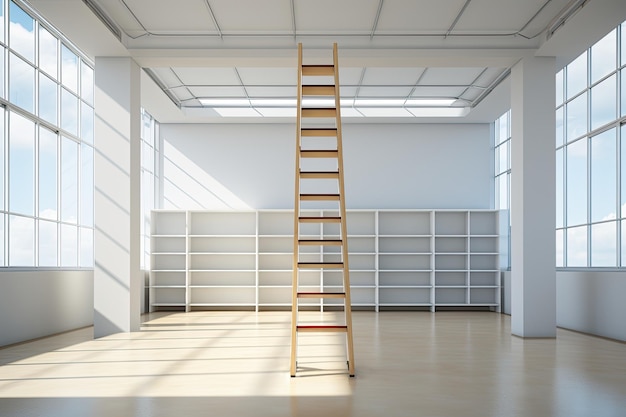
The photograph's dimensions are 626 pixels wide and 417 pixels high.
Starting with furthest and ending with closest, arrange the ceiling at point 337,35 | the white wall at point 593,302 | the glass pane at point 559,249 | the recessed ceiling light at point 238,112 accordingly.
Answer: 1. the recessed ceiling light at point 238,112
2. the glass pane at point 559,249
3. the white wall at point 593,302
4. the ceiling at point 337,35

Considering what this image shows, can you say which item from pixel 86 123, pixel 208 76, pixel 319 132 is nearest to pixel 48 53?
pixel 86 123

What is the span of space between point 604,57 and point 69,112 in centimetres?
795

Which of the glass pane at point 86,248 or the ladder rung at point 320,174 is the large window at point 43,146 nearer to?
the glass pane at point 86,248

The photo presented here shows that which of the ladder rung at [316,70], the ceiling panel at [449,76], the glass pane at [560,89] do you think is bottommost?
the ladder rung at [316,70]

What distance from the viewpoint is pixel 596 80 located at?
9352 millimetres

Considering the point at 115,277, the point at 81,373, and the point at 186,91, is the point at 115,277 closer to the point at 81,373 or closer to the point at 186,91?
the point at 81,373

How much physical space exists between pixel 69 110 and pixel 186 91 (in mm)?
2649

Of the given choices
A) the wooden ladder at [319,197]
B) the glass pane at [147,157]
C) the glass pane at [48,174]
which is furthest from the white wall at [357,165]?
the wooden ladder at [319,197]

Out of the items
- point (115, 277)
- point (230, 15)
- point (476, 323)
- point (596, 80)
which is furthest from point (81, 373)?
point (596, 80)

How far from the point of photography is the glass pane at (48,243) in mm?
8711

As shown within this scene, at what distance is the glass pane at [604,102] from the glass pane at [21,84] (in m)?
7.88

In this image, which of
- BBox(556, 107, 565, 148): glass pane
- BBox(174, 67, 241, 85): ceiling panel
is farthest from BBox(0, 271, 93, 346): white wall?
BBox(556, 107, 565, 148): glass pane

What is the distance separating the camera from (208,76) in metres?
10.9

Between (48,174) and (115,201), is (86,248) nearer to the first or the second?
(48,174)
